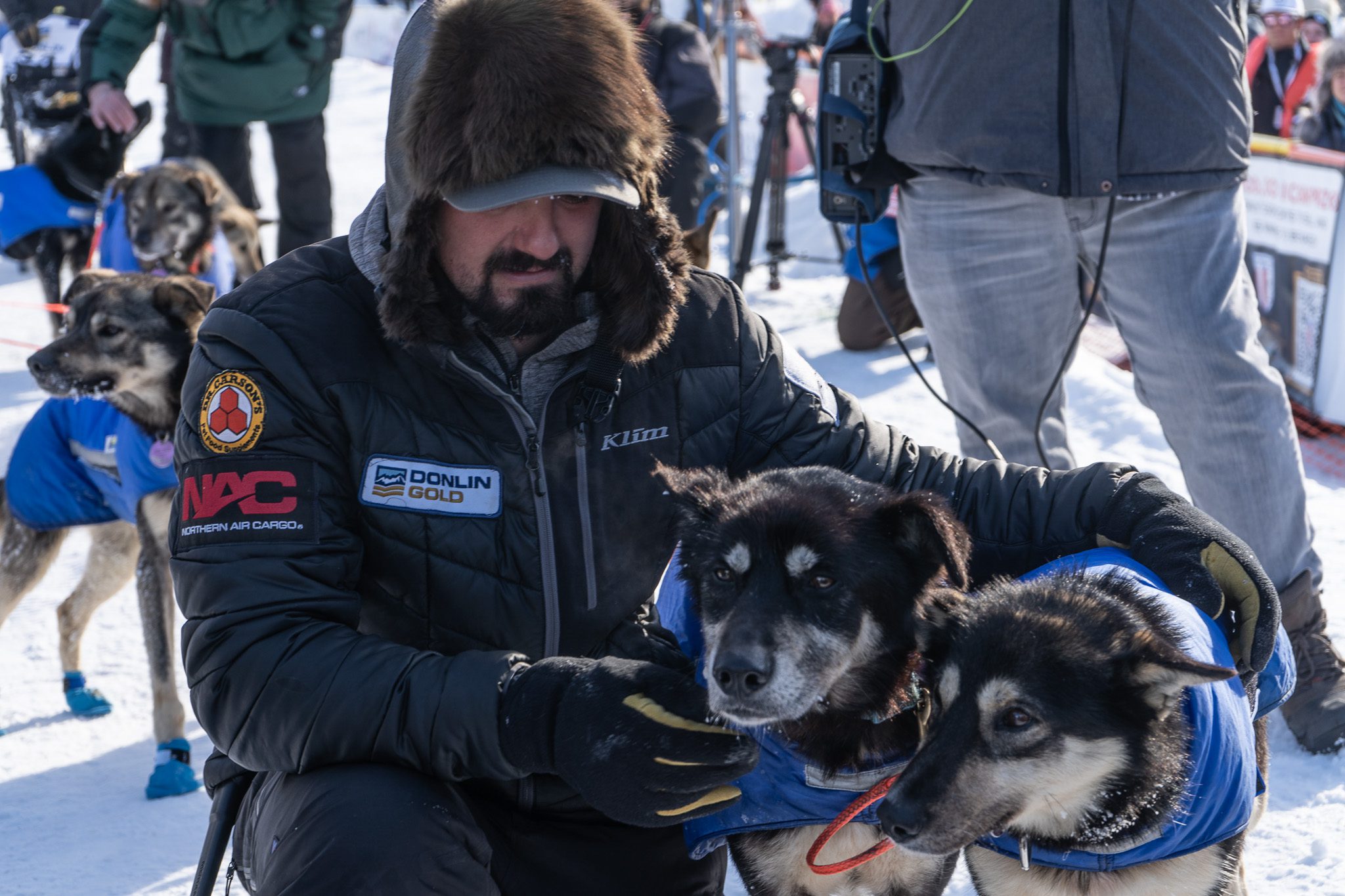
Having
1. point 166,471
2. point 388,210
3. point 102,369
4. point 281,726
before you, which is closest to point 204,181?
→ point 102,369

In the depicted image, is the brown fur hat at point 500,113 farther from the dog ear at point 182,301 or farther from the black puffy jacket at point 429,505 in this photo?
Answer: the dog ear at point 182,301

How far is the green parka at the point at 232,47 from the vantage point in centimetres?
563

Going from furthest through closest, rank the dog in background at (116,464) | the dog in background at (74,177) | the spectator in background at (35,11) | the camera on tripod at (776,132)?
the spectator in background at (35,11) < the camera on tripod at (776,132) < the dog in background at (74,177) < the dog in background at (116,464)

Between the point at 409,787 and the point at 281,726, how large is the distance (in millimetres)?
203

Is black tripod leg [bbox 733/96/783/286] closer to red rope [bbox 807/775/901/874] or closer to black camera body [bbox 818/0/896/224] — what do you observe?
black camera body [bbox 818/0/896/224]

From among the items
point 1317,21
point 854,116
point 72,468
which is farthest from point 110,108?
point 1317,21

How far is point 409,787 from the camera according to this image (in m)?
1.75

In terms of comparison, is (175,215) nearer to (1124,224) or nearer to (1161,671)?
(1124,224)

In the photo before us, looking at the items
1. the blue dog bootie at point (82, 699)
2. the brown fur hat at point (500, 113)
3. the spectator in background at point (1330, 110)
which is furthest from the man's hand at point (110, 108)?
the spectator in background at point (1330, 110)

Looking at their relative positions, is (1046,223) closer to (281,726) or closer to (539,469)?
(539,469)

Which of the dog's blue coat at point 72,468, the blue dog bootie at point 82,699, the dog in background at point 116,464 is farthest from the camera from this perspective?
the blue dog bootie at point 82,699

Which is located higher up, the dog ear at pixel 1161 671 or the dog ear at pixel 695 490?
the dog ear at pixel 695 490

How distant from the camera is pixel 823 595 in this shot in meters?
1.90

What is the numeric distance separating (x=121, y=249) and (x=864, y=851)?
4.45m
